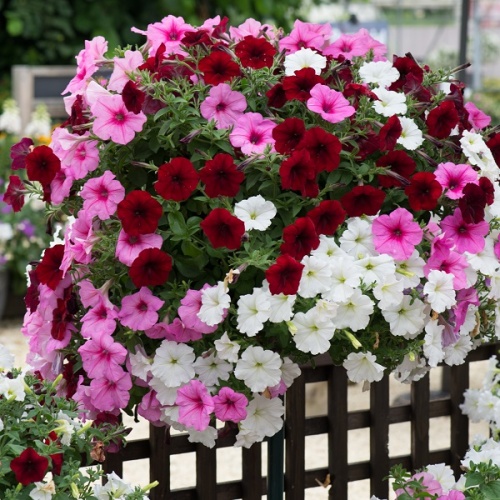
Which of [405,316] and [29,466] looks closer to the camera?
[29,466]

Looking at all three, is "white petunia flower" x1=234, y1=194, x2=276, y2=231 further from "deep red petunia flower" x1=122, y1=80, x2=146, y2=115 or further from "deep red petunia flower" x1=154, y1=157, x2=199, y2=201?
"deep red petunia flower" x1=122, y1=80, x2=146, y2=115

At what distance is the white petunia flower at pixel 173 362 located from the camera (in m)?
1.76

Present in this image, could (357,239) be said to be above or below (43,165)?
below

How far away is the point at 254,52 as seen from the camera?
74.5 inches

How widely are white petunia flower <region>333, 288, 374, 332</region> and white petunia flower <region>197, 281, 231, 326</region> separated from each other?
187 millimetres

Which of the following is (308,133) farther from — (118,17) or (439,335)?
(118,17)

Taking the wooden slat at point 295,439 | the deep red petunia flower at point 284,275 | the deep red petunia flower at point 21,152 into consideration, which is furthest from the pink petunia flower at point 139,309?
the wooden slat at point 295,439

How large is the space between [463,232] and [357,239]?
21 cm

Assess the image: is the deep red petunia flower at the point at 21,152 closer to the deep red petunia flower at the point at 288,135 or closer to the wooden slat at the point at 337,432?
the deep red petunia flower at the point at 288,135

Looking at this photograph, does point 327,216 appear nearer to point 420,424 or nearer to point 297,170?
point 297,170

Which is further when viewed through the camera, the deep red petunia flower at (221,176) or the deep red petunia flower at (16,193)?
the deep red petunia flower at (16,193)

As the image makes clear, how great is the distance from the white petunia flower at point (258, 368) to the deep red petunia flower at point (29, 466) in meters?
0.35

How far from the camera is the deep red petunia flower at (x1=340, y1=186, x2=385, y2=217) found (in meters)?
1.80

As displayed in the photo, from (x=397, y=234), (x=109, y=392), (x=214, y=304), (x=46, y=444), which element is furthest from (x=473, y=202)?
(x=46, y=444)
